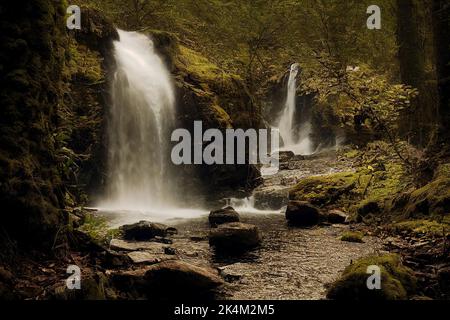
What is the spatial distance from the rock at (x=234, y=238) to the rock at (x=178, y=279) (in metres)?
2.39

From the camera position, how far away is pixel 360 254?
7637 millimetres

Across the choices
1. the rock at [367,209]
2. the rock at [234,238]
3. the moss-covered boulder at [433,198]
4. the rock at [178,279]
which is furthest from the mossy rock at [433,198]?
Answer: the rock at [178,279]

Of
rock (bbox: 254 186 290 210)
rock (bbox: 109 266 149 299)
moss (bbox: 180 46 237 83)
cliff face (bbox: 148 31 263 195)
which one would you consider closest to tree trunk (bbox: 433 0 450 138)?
rock (bbox: 109 266 149 299)

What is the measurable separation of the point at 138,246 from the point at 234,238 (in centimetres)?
188

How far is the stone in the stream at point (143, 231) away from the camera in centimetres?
931

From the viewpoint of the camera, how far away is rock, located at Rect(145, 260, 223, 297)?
532 centimetres

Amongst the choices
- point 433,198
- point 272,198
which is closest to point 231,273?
point 433,198

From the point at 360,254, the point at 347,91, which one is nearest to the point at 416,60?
the point at 347,91

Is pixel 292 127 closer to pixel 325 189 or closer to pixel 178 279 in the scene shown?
pixel 325 189

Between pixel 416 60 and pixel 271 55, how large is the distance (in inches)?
687

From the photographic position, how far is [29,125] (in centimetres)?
480

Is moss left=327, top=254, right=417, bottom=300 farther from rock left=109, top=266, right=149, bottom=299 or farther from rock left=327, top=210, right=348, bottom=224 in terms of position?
rock left=327, top=210, right=348, bottom=224
